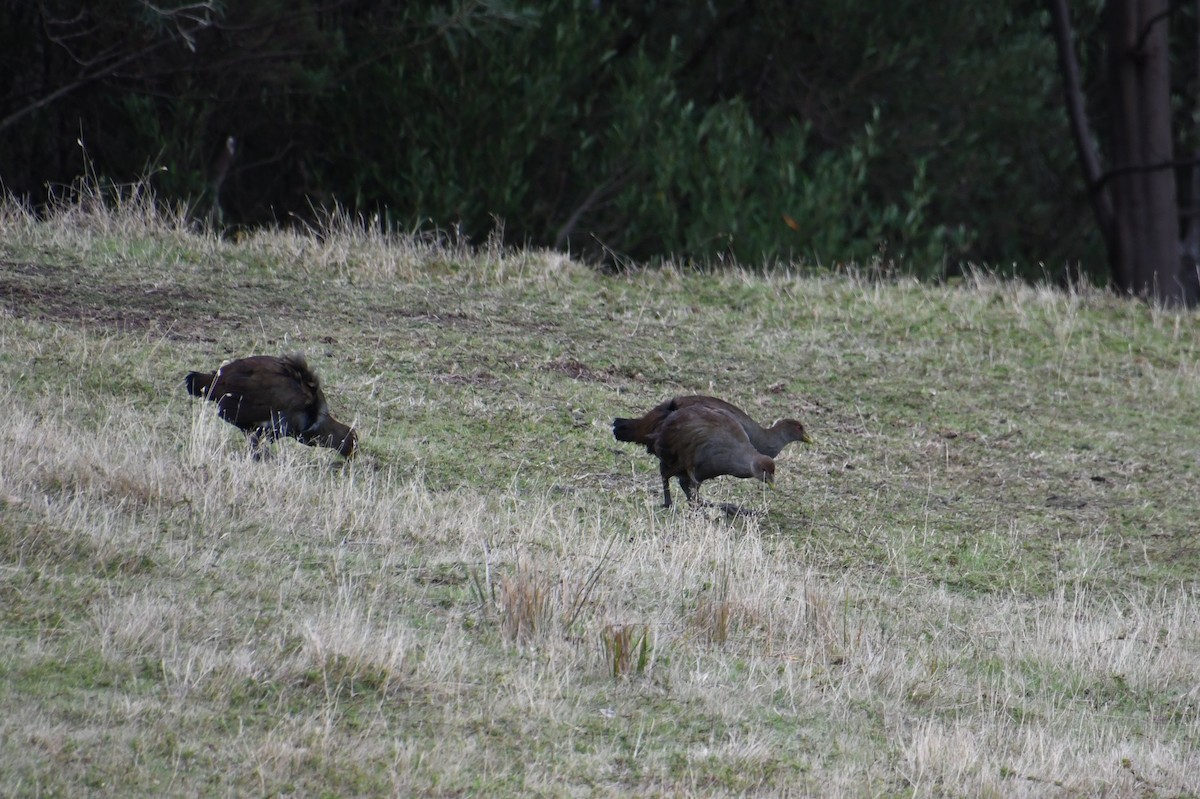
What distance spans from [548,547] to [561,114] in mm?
13360

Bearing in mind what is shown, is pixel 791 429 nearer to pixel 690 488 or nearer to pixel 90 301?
pixel 690 488

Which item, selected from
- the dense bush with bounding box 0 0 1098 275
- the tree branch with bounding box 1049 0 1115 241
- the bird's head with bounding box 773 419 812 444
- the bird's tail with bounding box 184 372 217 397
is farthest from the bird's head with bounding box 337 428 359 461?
the tree branch with bounding box 1049 0 1115 241

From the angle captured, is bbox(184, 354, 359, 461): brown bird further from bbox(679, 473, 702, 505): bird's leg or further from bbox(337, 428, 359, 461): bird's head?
bbox(679, 473, 702, 505): bird's leg

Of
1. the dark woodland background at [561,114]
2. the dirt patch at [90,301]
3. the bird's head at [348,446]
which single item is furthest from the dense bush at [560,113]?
the bird's head at [348,446]

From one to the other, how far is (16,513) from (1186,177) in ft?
83.8

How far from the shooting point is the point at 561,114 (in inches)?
773

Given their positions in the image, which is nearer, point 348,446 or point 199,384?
point 199,384

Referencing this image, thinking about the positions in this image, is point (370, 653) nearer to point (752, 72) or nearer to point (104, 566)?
point (104, 566)

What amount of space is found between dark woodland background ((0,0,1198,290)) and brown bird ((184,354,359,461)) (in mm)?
7232

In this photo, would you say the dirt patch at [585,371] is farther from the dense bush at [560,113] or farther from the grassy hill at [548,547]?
the dense bush at [560,113]

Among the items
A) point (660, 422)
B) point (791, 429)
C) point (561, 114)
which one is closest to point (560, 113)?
point (561, 114)

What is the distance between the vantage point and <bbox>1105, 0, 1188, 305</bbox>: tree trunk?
19438 mm

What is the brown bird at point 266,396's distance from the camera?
27.0ft

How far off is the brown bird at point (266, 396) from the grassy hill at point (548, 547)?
268 millimetres
